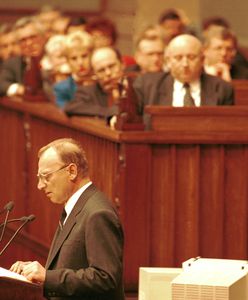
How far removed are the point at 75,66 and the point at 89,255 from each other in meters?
4.90

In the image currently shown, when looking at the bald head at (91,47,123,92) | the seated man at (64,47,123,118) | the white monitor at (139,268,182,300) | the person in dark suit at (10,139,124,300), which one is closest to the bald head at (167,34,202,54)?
the seated man at (64,47,123,118)

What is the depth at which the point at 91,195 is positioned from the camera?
19.4 feet

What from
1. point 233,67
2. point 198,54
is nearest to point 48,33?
point 233,67

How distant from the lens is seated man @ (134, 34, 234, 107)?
8695 mm

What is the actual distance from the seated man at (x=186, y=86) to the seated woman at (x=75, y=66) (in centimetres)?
147

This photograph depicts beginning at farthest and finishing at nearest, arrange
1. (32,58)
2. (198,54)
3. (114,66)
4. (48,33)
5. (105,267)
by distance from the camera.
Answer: (48,33)
(32,58)
(114,66)
(198,54)
(105,267)

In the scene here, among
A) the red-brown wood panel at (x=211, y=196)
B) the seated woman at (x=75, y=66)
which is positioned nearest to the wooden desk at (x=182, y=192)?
the red-brown wood panel at (x=211, y=196)

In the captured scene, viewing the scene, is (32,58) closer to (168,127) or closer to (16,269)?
(168,127)

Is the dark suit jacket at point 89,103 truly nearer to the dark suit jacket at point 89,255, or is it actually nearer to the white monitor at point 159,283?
the white monitor at point 159,283

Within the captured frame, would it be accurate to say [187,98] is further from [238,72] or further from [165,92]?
[238,72]

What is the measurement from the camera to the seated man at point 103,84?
9477 millimetres

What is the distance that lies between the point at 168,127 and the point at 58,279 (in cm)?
247

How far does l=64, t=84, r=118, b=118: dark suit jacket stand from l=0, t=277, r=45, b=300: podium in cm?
331

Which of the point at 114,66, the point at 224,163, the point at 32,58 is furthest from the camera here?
the point at 32,58
